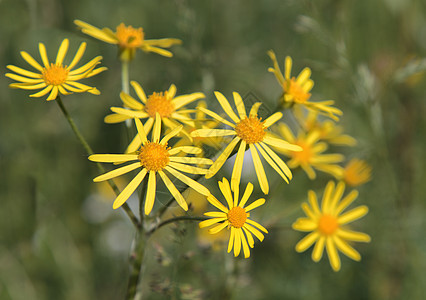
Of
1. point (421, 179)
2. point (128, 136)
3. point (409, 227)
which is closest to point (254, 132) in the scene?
point (128, 136)

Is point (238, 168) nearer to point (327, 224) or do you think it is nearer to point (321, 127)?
point (327, 224)

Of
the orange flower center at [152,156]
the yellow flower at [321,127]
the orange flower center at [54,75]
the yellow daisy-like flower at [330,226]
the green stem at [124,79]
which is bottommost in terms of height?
the orange flower center at [152,156]

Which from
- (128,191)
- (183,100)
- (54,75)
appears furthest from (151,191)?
(54,75)

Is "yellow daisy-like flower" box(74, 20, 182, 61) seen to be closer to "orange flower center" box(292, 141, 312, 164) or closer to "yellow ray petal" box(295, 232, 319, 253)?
"orange flower center" box(292, 141, 312, 164)

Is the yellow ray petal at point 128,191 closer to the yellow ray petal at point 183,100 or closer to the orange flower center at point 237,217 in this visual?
the orange flower center at point 237,217

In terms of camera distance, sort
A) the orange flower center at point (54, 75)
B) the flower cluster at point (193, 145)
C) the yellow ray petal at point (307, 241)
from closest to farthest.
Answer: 1. the flower cluster at point (193, 145)
2. the orange flower center at point (54, 75)
3. the yellow ray petal at point (307, 241)

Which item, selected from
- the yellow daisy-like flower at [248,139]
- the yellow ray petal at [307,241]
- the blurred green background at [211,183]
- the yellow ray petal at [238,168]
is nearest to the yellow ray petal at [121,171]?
the yellow daisy-like flower at [248,139]

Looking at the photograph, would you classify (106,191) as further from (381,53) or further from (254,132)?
(381,53)
